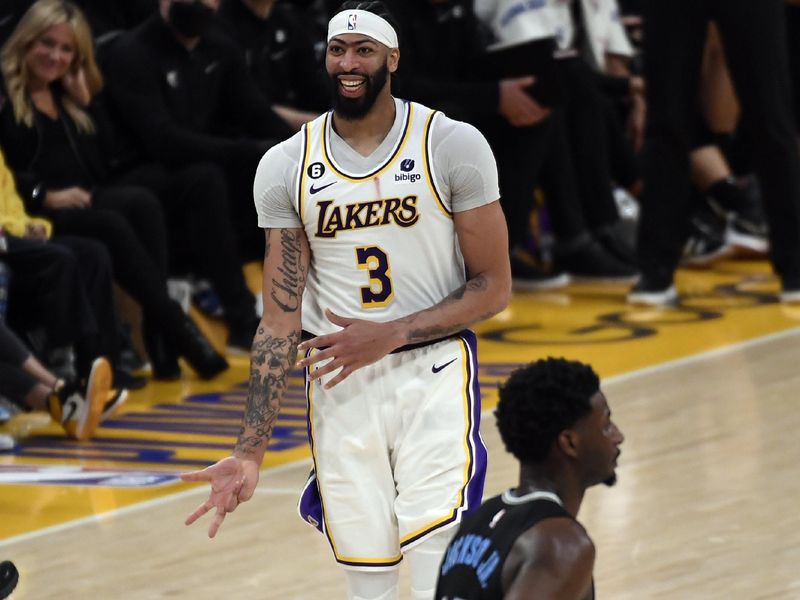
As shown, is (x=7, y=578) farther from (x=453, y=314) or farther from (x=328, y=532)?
(x=453, y=314)

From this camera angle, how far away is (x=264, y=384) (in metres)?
4.21

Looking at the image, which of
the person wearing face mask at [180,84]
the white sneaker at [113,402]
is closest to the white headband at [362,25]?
the white sneaker at [113,402]

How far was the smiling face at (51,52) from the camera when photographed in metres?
7.84

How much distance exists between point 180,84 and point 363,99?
4636mm

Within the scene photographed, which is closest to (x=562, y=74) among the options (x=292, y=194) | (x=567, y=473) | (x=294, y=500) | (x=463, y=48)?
(x=463, y=48)

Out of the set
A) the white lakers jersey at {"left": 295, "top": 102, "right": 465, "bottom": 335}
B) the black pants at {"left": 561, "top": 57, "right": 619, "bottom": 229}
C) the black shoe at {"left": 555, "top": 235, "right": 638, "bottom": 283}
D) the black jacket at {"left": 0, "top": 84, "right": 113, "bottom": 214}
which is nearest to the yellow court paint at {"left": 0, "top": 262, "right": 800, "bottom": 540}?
the black shoe at {"left": 555, "top": 235, "right": 638, "bottom": 283}

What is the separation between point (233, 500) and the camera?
4.04 metres

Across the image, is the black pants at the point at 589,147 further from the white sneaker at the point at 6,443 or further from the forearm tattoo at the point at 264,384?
the forearm tattoo at the point at 264,384

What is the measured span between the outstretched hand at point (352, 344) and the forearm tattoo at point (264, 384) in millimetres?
169

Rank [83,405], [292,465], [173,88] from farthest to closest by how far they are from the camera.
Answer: [173,88] → [83,405] → [292,465]

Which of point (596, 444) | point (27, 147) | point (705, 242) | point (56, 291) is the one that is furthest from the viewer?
point (705, 242)

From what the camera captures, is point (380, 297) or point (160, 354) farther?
point (160, 354)

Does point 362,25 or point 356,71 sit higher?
point 362,25

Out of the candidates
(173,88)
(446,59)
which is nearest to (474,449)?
(173,88)
